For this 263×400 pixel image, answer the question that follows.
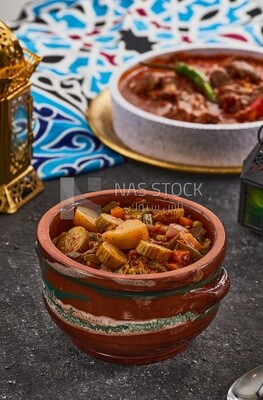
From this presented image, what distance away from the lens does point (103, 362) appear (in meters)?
1.34

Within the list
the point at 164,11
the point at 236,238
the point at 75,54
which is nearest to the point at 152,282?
the point at 236,238

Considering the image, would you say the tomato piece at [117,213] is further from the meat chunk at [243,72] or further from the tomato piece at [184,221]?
the meat chunk at [243,72]

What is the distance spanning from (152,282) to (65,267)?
0.13 meters

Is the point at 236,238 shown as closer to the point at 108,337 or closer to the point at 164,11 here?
the point at 108,337

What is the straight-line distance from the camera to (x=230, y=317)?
4.83 ft

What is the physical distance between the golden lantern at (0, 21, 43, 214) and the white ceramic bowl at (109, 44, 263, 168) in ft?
0.86

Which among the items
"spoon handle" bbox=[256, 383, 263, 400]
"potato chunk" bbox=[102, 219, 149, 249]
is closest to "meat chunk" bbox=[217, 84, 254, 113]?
"potato chunk" bbox=[102, 219, 149, 249]

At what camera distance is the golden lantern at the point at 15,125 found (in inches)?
64.9

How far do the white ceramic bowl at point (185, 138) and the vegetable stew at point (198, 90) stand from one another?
0.20 ft

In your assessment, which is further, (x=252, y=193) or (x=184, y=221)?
(x=252, y=193)

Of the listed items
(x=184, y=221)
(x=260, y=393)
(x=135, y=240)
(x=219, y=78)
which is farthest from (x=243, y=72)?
(x=260, y=393)

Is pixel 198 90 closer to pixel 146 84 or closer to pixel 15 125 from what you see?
pixel 146 84

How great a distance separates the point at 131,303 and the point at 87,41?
A: 4.75ft

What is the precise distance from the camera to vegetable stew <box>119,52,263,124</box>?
198cm
